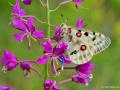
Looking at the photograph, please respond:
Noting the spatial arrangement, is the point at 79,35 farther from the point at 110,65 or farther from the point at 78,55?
the point at 110,65

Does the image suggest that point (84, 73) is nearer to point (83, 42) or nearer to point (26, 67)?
point (83, 42)

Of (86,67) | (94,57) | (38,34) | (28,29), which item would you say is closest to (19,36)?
(28,29)

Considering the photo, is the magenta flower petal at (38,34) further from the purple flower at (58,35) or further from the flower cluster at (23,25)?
the purple flower at (58,35)

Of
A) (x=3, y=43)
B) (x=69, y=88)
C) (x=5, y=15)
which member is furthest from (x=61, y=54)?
(x=5, y=15)

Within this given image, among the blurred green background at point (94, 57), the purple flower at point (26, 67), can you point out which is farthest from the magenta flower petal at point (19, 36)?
the blurred green background at point (94, 57)

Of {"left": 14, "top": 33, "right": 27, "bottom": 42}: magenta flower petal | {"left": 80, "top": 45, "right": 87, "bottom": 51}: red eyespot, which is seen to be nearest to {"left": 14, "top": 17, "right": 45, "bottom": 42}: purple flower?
{"left": 14, "top": 33, "right": 27, "bottom": 42}: magenta flower petal
